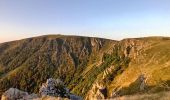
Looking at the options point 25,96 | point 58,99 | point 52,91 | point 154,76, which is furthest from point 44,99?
point 154,76

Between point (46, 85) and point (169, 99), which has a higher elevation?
point (169, 99)

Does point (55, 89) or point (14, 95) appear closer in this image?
point (14, 95)

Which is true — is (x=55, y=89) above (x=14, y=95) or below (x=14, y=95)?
below

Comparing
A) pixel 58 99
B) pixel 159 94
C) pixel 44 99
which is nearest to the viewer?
pixel 159 94

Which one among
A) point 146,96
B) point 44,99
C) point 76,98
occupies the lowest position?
point 76,98

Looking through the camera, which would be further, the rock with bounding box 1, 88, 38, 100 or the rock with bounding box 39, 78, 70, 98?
the rock with bounding box 39, 78, 70, 98

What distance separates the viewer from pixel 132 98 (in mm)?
42281

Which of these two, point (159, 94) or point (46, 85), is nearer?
point (159, 94)

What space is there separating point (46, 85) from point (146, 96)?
4058 centimetres

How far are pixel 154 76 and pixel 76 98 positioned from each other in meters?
114

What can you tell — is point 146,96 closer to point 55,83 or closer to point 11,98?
point 11,98

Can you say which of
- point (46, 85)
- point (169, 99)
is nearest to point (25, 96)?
point (46, 85)

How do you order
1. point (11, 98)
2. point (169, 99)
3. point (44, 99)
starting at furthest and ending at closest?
point (11, 98) < point (44, 99) < point (169, 99)

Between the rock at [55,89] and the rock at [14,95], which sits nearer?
the rock at [14,95]
